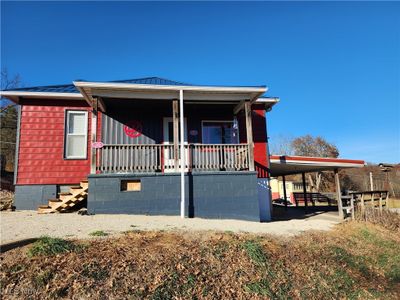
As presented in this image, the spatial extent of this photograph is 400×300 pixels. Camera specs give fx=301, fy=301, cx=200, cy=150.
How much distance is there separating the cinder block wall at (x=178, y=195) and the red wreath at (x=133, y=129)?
2727mm

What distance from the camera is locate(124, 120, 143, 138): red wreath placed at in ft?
37.3

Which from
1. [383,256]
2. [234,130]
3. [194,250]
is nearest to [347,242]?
[383,256]

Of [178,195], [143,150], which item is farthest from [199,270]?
[143,150]

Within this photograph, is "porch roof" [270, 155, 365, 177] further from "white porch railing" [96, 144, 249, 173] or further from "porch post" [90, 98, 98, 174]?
"porch post" [90, 98, 98, 174]

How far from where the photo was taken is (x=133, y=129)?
37.5ft

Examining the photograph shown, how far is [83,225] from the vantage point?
6.92 meters

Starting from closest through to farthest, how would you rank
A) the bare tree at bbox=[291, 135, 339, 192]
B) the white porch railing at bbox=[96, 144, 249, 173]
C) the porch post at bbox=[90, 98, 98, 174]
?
the porch post at bbox=[90, 98, 98, 174]
the white porch railing at bbox=[96, 144, 249, 173]
the bare tree at bbox=[291, 135, 339, 192]

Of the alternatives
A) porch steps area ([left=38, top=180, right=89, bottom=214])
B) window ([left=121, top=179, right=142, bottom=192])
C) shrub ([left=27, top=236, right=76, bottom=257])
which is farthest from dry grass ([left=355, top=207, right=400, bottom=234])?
shrub ([left=27, top=236, right=76, bottom=257])

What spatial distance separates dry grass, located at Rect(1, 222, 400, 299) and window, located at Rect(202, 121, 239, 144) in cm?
597

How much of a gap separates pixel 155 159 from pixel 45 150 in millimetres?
3971

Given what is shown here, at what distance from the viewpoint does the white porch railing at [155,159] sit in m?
9.36

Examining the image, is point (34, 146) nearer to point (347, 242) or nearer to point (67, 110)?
point (67, 110)

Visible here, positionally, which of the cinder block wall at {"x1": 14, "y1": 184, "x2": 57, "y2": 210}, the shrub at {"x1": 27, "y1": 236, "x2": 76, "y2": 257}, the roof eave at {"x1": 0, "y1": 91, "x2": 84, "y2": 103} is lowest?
the shrub at {"x1": 27, "y1": 236, "x2": 76, "y2": 257}

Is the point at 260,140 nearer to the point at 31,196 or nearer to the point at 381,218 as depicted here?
the point at 381,218
